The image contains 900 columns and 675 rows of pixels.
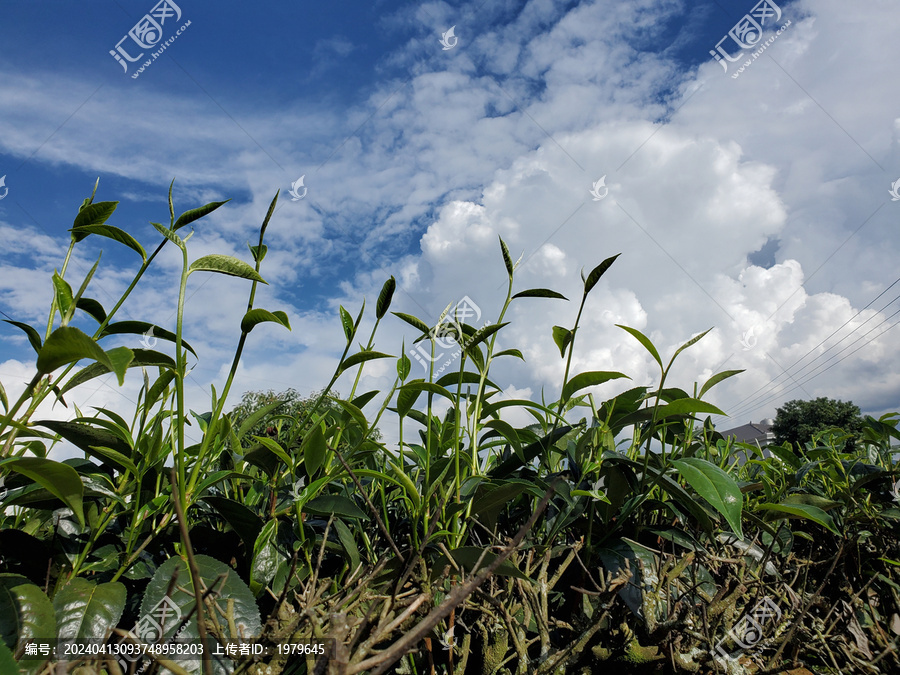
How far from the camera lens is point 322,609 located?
68 centimetres

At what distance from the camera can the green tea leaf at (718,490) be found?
0.79 meters

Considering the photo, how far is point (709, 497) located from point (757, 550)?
538 millimetres

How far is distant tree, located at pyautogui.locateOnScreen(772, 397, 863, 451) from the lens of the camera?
1033 inches

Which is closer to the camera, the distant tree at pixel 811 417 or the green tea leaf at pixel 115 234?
the green tea leaf at pixel 115 234

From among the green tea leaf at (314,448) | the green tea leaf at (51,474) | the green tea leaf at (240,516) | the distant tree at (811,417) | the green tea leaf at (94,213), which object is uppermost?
the green tea leaf at (94,213)

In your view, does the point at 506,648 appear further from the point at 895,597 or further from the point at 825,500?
the point at 895,597

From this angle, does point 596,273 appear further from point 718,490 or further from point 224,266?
point 224,266

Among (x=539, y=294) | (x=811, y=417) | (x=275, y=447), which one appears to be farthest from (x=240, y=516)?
(x=811, y=417)

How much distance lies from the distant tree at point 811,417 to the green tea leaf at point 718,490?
29685mm

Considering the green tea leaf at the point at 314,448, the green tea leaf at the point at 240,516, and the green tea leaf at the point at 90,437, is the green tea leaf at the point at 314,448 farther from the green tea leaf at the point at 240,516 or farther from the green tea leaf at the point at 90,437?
the green tea leaf at the point at 90,437

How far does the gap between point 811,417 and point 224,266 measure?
33952mm

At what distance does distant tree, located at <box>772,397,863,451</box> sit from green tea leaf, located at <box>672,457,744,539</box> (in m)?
29.7

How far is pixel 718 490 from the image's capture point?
83cm

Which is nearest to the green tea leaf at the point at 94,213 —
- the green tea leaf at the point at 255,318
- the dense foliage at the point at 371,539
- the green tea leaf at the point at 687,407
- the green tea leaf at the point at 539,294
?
the dense foliage at the point at 371,539
